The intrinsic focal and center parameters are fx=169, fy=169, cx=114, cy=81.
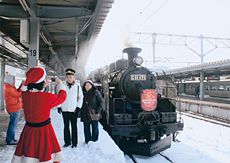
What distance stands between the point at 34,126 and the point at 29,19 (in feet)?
15.8

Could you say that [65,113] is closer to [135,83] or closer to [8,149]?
[8,149]

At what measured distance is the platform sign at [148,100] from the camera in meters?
4.98

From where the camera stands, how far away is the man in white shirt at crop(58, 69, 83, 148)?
12.6ft

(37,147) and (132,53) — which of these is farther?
(132,53)

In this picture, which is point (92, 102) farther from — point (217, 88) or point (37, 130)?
point (217, 88)

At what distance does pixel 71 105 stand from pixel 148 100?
2.32 m

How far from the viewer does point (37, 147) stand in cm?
211

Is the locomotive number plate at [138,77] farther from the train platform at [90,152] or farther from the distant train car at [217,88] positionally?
the distant train car at [217,88]

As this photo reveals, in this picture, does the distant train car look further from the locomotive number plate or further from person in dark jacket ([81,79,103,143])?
person in dark jacket ([81,79,103,143])

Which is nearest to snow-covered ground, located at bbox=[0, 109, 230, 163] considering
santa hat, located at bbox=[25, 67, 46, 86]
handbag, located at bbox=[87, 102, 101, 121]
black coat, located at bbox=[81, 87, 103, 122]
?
handbag, located at bbox=[87, 102, 101, 121]

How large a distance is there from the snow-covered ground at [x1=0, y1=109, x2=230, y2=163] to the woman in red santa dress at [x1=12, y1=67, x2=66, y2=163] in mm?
1363

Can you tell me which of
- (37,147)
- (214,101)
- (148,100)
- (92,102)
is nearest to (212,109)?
(214,101)

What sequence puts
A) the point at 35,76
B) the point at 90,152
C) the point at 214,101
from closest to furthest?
the point at 35,76 < the point at 90,152 < the point at 214,101

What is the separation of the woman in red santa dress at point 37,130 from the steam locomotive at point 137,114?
2.70 metres
